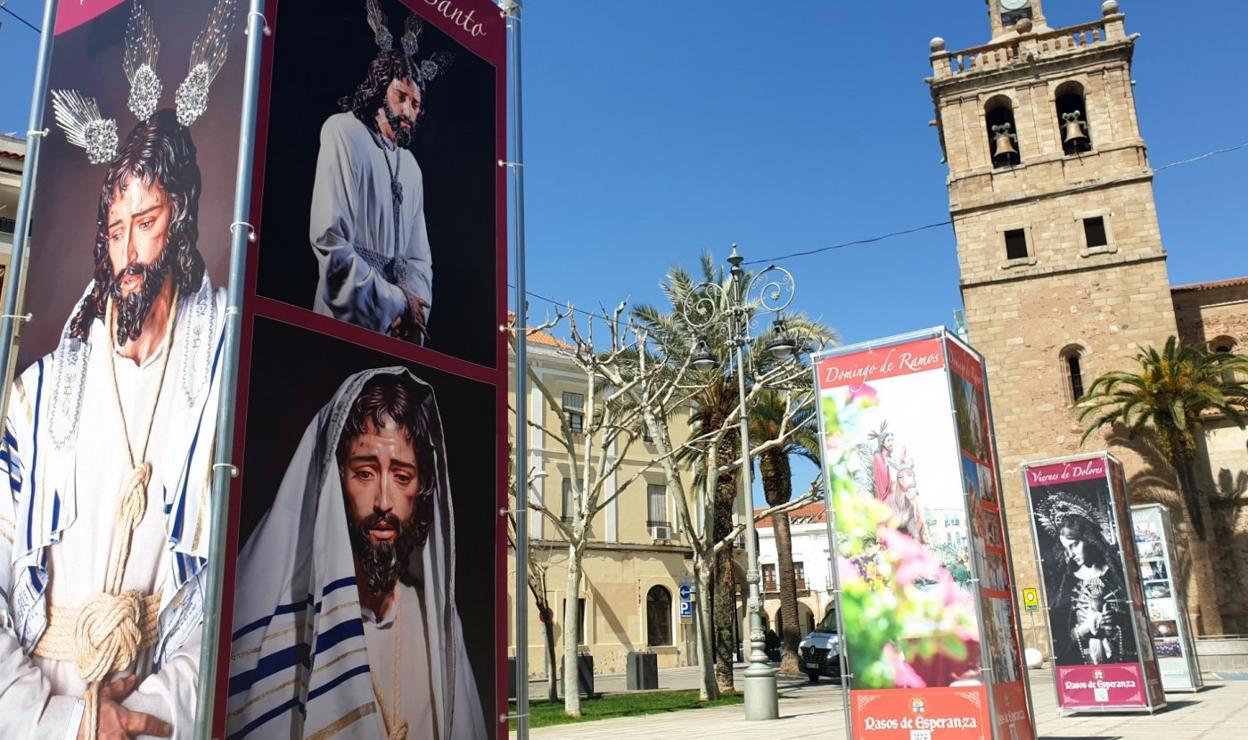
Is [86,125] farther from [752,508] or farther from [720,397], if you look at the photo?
[720,397]

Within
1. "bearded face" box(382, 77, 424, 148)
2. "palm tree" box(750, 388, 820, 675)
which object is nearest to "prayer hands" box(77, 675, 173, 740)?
"bearded face" box(382, 77, 424, 148)

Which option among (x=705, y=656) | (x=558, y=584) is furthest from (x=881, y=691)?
(x=558, y=584)

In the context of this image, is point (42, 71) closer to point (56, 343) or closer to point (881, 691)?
point (56, 343)

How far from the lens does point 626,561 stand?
4025 cm

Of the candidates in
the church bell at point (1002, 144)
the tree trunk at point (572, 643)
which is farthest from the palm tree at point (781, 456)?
the church bell at point (1002, 144)

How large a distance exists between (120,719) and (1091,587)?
1548cm

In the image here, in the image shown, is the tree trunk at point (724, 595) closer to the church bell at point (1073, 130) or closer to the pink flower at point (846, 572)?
the pink flower at point (846, 572)

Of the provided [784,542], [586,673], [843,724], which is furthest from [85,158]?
[784,542]

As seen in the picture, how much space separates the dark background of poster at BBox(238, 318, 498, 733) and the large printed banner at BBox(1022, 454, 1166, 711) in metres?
13.5

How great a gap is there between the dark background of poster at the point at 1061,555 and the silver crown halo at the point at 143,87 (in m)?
15.4

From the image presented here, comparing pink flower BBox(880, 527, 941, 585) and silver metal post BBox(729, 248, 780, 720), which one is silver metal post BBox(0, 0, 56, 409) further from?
silver metal post BBox(729, 248, 780, 720)

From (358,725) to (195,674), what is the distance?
2.61ft

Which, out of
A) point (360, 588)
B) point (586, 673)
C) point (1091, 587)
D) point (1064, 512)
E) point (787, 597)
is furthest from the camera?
point (787, 597)

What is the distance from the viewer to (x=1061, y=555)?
16141 millimetres
